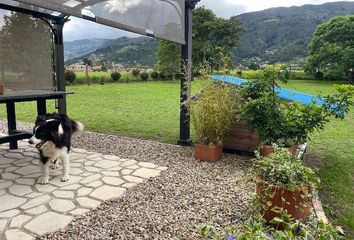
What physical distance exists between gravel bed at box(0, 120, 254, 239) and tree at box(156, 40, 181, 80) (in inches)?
792

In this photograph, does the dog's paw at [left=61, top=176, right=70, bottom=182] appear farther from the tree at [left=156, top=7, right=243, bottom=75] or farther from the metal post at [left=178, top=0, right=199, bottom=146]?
the tree at [left=156, top=7, right=243, bottom=75]

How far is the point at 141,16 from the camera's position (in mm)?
4516

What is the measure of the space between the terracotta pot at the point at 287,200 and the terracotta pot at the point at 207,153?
5.83ft

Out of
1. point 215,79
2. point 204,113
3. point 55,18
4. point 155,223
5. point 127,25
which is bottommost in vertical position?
point 155,223

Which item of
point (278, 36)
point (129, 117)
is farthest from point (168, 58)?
point (278, 36)

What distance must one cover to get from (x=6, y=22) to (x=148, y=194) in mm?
4538

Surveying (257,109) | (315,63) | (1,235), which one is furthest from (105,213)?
(315,63)

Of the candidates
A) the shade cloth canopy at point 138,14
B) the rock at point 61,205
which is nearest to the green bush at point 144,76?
the shade cloth canopy at point 138,14

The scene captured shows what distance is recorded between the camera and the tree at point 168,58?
953 inches

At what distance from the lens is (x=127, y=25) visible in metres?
4.32

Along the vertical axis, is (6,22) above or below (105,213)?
above

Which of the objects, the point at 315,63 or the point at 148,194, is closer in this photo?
the point at 148,194

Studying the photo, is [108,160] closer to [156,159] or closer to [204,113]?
[156,159]

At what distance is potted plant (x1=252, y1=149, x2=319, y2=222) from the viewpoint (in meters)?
2.64
